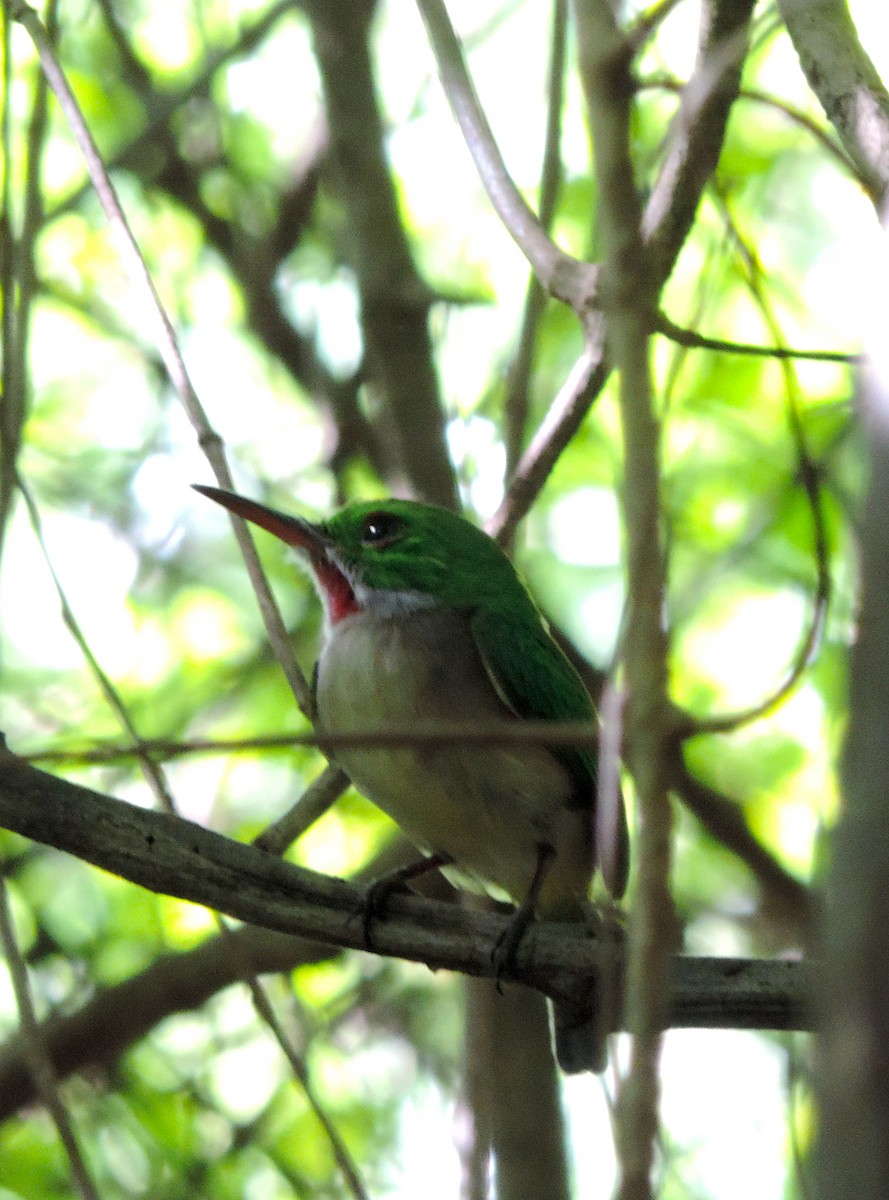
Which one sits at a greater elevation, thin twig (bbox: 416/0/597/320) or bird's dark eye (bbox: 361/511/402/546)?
bird's dark eye (bbox: 361/511/402/546)

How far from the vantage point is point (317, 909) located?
9.36 feet

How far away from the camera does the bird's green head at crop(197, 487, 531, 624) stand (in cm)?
429

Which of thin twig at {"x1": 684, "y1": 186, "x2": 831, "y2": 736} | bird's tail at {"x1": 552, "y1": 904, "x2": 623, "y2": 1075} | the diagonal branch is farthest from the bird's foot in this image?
the diagonal branch

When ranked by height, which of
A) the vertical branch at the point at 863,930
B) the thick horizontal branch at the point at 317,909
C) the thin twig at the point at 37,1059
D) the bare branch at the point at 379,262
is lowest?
the vertical branch at the point at 863,930

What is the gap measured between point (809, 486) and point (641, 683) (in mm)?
1000

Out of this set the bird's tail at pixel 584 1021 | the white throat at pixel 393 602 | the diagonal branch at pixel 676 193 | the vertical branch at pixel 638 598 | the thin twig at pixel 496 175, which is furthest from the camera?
the white throat at pixel 393 602

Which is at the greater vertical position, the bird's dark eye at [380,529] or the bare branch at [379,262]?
the bare branch at [379,262]

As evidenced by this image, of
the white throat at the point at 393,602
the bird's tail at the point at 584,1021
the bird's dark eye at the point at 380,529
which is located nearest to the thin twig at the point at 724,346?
the bird's tail at the point at 584,1021

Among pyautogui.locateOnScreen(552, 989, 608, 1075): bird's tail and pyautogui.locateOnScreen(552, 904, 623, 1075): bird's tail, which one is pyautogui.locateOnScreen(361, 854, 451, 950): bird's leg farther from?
pyautogui.locateOnScreen(552, 989, 608, 1075): bird's tail

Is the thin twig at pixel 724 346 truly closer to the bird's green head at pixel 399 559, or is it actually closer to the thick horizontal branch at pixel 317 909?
the thick horizontal branch at pixel 317 909

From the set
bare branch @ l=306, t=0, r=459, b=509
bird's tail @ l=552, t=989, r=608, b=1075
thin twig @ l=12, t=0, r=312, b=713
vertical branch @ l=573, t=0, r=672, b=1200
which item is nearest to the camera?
vertical branch @ l=573, t=0, r=672, b=1200

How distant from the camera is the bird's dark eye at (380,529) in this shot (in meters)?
4.43

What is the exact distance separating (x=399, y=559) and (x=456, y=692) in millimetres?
599

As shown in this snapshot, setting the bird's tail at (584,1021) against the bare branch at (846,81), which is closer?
the bare branch at (846,81)
